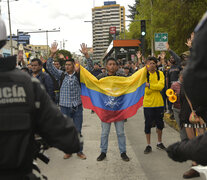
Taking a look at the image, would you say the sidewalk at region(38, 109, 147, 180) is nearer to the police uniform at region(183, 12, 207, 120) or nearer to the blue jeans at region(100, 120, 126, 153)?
the blue jeans at region(100, 120, 126, 153)

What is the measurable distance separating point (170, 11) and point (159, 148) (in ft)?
54.9

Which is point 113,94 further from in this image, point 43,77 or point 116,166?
point 43,77

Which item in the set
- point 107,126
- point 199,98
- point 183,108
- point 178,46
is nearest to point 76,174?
point 107,126

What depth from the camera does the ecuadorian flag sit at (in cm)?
610

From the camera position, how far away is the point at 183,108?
4883 mm

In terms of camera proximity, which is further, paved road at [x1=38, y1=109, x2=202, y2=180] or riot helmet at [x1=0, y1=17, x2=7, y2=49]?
paved road at [x1=38, y1=109, x2=202, y2=180]

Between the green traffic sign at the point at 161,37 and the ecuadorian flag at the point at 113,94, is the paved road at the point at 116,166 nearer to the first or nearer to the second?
the ecuadorian flag at the point at 113,94

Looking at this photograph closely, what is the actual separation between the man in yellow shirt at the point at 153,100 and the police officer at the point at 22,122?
450cm

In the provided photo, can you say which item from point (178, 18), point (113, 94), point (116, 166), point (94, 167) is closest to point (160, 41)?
point (178, 18)

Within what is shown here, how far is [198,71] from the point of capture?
1.46 m

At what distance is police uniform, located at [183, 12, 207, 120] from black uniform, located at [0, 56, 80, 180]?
786 mm

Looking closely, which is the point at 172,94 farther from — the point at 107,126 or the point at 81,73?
the point at 81,73

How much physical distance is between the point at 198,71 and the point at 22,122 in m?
1.02

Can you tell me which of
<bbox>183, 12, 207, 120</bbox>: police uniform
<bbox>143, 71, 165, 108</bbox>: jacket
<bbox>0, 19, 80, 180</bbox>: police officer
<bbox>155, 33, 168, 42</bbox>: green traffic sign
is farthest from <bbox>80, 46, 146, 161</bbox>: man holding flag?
<bbox>155, 33, 168, 42</bbox>: green traffic sign
